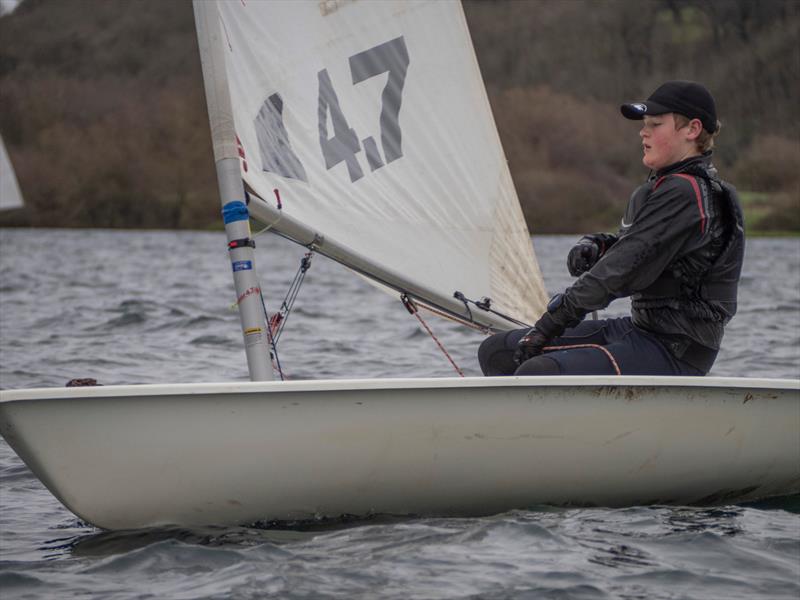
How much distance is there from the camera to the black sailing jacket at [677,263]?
4.02 metres

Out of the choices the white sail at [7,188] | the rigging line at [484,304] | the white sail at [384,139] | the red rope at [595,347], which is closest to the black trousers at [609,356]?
the red rope at [595,347]

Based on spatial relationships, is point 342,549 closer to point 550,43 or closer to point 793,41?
point 793,41

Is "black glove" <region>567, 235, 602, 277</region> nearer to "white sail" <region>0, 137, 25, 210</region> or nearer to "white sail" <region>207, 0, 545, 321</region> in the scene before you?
"white sail" <region>207, 0, 545, 321</region>

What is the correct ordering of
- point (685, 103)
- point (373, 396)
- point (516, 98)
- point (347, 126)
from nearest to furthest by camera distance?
point (373, 396) < point (685, 103) < point (347, 126) < point (516, 98)

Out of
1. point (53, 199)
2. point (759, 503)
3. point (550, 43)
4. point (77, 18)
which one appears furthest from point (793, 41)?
point (759, 503)

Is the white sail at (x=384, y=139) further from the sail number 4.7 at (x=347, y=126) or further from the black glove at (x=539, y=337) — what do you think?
the black glove at (x=539, y=337)

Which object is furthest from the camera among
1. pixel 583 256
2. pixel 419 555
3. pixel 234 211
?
pixel 234 211

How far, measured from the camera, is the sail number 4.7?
4.75 m

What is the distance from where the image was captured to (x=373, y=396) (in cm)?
377

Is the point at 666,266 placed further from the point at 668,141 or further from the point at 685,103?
the point at 685,103

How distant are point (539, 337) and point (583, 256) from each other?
1.07 feet

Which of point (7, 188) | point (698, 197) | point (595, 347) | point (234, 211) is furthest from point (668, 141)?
point (7, 188)

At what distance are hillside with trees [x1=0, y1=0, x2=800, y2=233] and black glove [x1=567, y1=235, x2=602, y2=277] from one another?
40.5 m

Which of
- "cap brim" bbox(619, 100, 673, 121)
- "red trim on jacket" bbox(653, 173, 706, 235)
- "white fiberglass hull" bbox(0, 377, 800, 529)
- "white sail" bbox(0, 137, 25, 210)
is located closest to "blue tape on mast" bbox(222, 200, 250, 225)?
"white fiberglass hull" bbox(0, 377, 800, 529)
